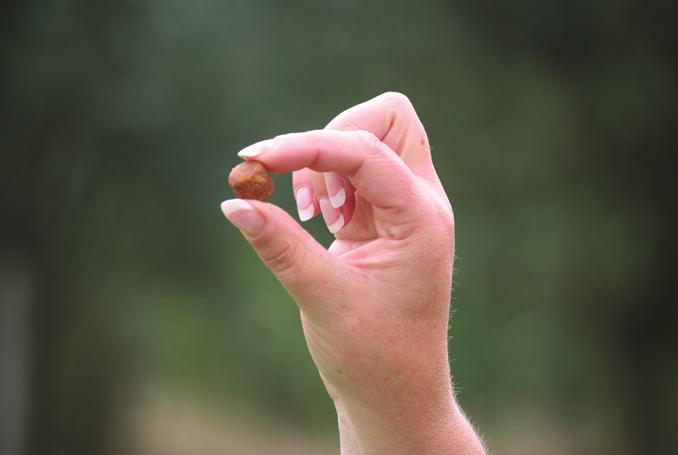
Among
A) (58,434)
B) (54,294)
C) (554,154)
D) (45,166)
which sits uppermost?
(45,166)

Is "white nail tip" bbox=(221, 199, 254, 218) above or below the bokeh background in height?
above

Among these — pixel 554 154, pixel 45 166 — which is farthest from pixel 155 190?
pixel 554 154

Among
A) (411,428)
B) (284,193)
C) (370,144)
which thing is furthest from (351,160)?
(284,193)

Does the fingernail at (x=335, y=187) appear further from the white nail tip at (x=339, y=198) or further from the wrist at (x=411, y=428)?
the wrist at (x=411, y=428)

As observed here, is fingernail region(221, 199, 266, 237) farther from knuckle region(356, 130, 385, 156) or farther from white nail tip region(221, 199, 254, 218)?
knuckle region(356, 130, 385, 156)

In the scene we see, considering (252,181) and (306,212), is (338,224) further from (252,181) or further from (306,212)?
(252,181)

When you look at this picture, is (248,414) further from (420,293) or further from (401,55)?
(420,293)

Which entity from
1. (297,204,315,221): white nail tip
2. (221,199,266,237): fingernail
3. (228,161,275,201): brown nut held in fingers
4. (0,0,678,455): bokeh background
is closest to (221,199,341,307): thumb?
(221,199,266,237): fingernail
